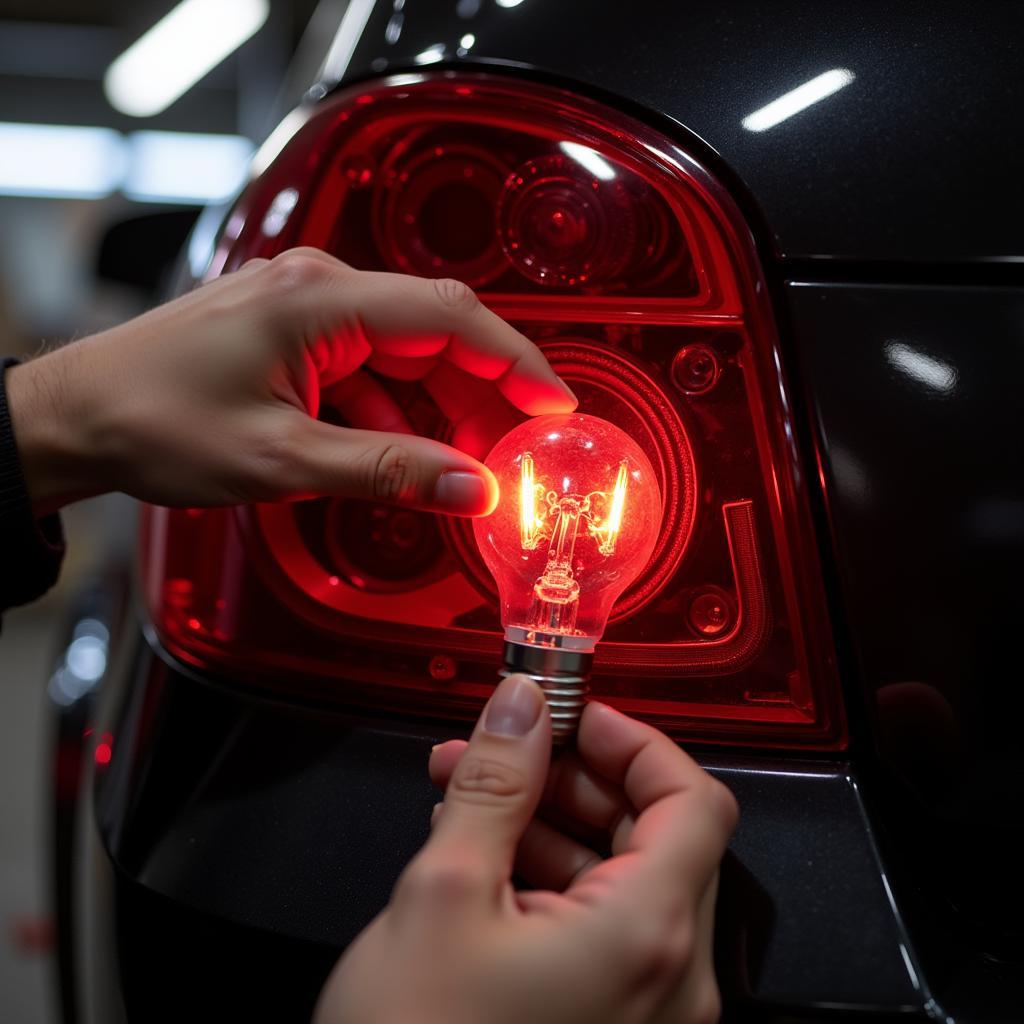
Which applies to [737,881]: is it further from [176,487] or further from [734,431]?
[176,487]

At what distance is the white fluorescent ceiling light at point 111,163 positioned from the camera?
10.2m

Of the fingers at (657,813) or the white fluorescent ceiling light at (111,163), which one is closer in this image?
the fingers at (657,813)

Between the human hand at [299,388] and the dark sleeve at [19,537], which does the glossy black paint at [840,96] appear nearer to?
the human hand at [299,388]

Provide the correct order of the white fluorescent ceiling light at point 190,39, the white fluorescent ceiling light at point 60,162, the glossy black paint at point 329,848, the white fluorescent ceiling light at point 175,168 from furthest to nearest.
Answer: the white fluorescent ceiling light at point 60,162 → the white fluorescent ceiling light at point 175,168 → the white fluorescent ceiling light at point 190,39 → the glossy black paint at point 329,848

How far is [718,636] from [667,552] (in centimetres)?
8

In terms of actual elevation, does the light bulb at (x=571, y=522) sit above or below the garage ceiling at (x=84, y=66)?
below

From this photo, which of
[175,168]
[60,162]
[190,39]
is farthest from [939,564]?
[60,162]

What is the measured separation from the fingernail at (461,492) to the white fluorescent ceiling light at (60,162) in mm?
11198

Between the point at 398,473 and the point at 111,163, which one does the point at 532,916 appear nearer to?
the point at 398,473

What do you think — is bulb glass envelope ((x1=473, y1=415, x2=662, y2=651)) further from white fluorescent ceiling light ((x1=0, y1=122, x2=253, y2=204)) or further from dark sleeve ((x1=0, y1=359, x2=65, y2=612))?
white fluorescent ceiling light ((x1=0, y1=122, x2=253, y2=204))

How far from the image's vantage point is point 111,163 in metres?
10.5

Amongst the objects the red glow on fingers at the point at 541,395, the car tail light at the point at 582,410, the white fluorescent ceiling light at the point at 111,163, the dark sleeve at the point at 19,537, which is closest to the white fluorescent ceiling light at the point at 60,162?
the white fluorescent ceiling light at the point at 111,163

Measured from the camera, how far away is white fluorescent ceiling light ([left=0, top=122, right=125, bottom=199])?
1029 centimetres

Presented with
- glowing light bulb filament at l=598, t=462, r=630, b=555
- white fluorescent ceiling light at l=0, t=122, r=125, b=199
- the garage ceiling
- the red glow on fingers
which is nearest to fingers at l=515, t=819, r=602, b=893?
glowing light bulb filament at l=598, t=462, r=630, b=555
